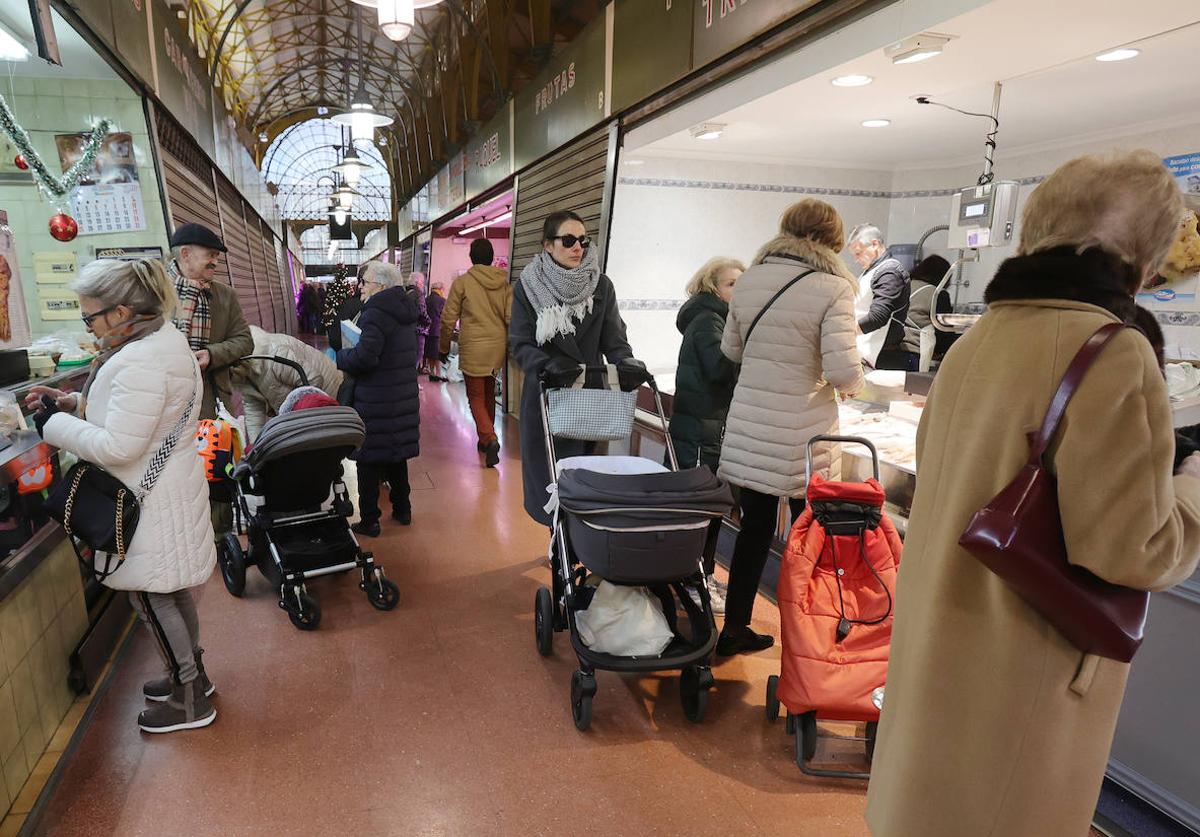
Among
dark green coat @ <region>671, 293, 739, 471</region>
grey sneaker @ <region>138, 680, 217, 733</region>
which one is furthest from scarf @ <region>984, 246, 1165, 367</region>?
grey sneaker @ <region>138, 680, 217, 733</region>

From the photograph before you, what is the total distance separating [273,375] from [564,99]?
3.64 metres

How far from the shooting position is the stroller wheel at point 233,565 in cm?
356

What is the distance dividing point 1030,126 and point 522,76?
16.0 ft

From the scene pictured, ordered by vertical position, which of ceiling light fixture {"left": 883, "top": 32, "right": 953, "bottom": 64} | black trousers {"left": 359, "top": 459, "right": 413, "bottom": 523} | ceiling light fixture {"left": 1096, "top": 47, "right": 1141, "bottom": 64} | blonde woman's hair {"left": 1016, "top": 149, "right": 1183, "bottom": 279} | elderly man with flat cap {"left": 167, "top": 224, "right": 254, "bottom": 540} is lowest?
black trousers {"left": 359, "top": 459, "right": 413, "bottom": 523}

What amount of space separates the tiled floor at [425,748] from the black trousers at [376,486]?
102cm

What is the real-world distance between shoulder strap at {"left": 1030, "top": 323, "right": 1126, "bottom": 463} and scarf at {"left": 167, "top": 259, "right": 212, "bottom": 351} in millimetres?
3731

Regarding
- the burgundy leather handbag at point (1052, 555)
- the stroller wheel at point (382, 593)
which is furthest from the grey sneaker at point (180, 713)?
the burgundy leather handbag at point (1052, 555)

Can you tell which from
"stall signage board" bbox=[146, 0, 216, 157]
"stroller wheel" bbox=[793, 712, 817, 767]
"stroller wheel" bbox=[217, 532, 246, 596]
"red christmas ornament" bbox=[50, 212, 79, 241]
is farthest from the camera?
"stall signage board" bbox=[146, 0, 216, 157]

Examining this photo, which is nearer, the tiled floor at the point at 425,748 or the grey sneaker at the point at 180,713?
the tiled floor at the point at 425,748

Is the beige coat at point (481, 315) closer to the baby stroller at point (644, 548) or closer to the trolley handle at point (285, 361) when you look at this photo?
the trolley handle at point (285, 361)

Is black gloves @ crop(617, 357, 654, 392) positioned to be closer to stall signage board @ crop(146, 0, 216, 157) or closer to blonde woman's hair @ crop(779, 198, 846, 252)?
blonde woman's hair @ crop(779, 198, 846, 252)

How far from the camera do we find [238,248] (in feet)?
29.7

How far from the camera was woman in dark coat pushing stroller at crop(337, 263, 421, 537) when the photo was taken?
13.6ft

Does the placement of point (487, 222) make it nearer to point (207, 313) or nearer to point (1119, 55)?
point (207, 313)
